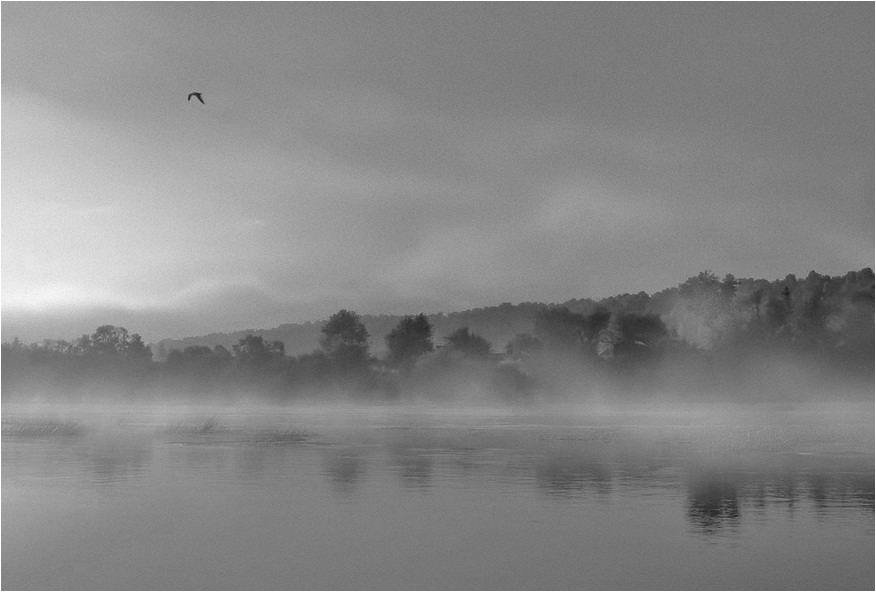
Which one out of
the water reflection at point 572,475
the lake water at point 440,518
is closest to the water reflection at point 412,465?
the lake water at point 440,518

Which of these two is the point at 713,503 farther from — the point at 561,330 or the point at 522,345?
the point at 522,345

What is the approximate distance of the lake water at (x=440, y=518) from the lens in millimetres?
25266

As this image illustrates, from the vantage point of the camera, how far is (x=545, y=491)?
39719 millimetres

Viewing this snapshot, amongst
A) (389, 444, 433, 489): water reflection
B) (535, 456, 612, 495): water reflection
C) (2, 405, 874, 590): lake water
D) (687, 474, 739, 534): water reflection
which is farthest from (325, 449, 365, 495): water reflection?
(687, 474, 739, 534): water reflection

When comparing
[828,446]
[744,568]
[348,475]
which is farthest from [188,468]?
[828,446]

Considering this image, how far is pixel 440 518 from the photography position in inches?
1312

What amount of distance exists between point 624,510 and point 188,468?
22209 mm

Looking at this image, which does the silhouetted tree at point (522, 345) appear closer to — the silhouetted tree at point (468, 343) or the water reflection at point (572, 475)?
the silhouetted tree at point (468, 343)

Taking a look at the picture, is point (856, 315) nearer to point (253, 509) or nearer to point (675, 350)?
point (675, 350)

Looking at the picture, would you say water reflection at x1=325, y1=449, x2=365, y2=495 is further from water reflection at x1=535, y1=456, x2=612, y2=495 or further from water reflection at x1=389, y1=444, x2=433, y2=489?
water reflection at x1=535, y1=456, x2=612, y2=495

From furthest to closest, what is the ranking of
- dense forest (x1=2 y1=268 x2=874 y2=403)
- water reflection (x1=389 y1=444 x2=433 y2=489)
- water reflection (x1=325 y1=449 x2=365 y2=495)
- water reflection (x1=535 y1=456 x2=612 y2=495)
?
1. dense forest (x1=2 y1=268 x2=874 y2=403)
2. water reflection (x1=389 y1=444 x2=433 y2=489)
3. water reflection (x1=325 y1=449 x2=365 y2=495)
4. water reflection (x1=535 y1=456 x2=612 y2=495)

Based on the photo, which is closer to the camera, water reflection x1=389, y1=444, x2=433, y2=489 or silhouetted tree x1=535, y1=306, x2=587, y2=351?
water reflection x1=389, y1=444, x2=433, y2=489

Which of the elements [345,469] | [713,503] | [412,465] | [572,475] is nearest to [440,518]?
[713,503]

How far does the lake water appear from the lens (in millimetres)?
25266
